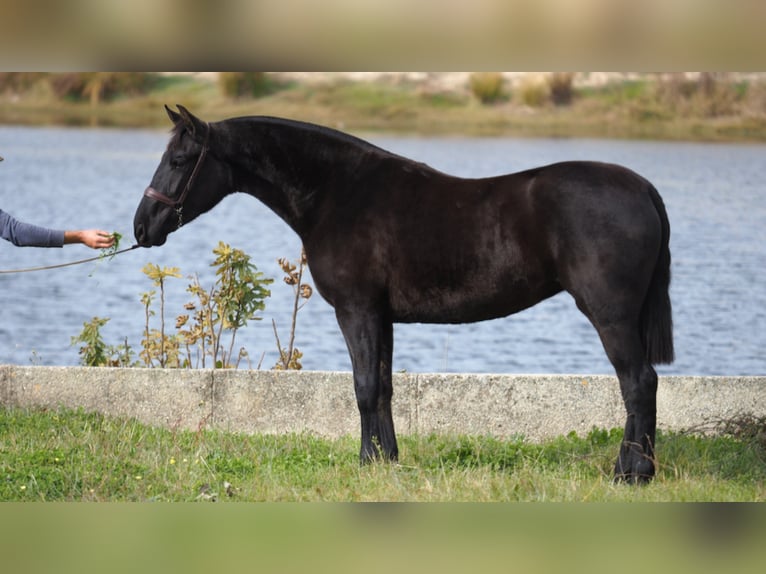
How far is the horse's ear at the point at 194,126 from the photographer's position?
Result: 6.32 meters

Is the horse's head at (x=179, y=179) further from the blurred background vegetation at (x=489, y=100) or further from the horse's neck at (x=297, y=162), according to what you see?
the blurred background vegetation at (x=489, y=100)

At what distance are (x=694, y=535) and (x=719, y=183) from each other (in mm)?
22132

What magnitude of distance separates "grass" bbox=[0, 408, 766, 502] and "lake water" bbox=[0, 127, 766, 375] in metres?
1.96

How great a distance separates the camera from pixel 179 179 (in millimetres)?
6387

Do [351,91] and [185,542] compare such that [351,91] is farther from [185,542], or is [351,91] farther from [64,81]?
[185,542]

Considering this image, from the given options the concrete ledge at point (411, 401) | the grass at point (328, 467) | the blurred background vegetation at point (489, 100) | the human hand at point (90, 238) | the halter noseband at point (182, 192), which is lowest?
the grass at point (328, 467)

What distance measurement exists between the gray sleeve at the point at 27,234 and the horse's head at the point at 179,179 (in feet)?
1.53

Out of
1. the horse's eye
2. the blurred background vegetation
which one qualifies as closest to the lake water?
the blurred background vegetation

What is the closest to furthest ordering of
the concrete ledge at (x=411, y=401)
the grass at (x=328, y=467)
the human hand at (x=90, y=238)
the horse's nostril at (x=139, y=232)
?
the grass at (x=328, y=467) < the human hand at (x=90, y=238) < the horse's nostril at (x=139, y=232) < the concrete ledge at (x=411, y=401)

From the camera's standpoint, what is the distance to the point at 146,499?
578cm

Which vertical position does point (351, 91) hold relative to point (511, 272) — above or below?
above

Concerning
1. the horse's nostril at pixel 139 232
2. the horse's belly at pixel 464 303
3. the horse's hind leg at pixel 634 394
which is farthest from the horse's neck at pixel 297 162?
the horse's hind leg at pixel 634 394
